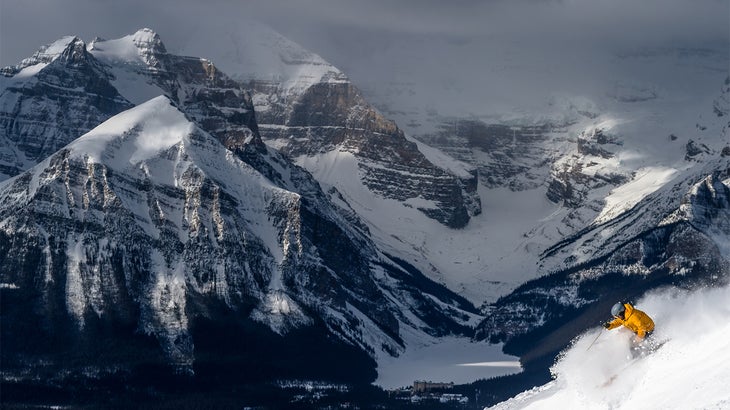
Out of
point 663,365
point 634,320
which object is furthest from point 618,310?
point 663,365

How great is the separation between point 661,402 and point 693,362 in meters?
5.46

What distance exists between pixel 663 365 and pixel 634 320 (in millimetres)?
4647

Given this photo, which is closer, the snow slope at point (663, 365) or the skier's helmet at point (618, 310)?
the snow slope at point (663, 365)

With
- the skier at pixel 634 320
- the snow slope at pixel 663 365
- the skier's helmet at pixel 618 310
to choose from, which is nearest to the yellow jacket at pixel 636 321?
the skier at pixel 634 320

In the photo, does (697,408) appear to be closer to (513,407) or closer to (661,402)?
(661,402)

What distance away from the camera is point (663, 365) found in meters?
129

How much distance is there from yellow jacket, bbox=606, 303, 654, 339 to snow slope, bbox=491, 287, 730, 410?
150cm

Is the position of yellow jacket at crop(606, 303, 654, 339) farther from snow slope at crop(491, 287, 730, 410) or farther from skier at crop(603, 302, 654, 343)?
snow slope at crop(491, 287, 730, 410)

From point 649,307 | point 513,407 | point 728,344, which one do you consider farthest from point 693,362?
point 513,407

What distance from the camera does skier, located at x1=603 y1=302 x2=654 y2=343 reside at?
132000 millimetres

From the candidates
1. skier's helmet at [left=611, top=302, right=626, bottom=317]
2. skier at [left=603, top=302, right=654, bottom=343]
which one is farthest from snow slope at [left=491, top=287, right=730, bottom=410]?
skier's helmet at [left=611, top=302, right=626, bottom=317]

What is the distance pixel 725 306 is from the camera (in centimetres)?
13388

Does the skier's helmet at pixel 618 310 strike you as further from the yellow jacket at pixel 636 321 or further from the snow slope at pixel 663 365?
the snow slope at pixel 663 365

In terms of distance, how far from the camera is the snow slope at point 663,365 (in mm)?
121500
